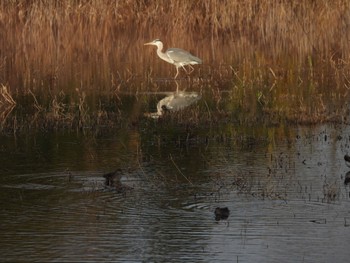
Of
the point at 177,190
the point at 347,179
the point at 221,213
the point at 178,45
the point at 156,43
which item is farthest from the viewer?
the point at 178,45

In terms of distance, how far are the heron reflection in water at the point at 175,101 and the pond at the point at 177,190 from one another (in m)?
0.11

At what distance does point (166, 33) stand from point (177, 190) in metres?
12.1

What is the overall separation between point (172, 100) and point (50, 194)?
243 inches

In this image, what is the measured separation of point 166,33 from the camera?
2056 centimetres

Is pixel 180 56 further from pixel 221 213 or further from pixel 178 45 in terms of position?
pixel 221 213

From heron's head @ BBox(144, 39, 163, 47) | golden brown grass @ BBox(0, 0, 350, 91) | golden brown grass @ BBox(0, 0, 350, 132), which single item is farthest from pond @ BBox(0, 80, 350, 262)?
golden brown grass @ BBox(0, 0, 350, 91)

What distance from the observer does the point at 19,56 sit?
18562 mm

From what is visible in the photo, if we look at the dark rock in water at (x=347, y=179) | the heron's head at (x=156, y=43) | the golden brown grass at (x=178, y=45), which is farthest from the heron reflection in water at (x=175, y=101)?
the dark rock in water at (x=347, y=179)

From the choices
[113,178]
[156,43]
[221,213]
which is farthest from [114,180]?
[156,43]

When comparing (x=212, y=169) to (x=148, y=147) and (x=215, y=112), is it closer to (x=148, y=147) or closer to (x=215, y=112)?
(x=148, y=147)

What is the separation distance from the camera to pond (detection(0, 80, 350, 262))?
269 inches

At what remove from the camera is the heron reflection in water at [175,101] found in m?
13.3

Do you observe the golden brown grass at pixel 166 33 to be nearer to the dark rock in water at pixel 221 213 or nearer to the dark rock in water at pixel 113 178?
the dark rock in water at pixel 113 178

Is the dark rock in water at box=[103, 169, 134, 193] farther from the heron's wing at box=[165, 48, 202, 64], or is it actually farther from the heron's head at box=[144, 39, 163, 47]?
the heron's head at box=[144, 39, 163, 47]
